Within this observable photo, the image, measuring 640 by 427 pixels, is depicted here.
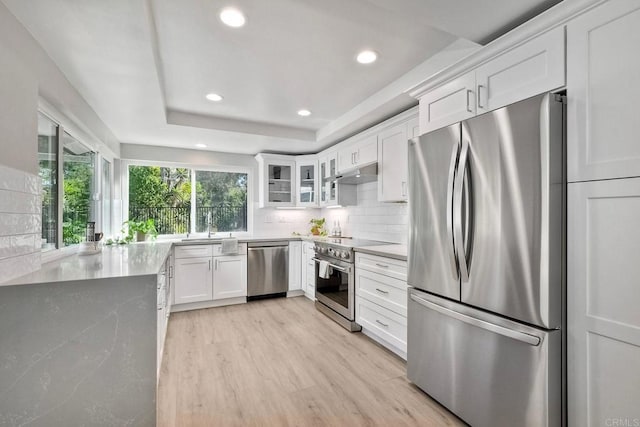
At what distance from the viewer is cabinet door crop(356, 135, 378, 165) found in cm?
336

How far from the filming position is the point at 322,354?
2.69m

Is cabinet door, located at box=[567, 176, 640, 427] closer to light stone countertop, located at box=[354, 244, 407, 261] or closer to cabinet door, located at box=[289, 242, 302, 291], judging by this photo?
light stone countertop, located at box=[354, 244, 407, 261]

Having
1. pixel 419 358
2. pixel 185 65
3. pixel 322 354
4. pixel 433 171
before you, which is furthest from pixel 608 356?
pixel 185 65

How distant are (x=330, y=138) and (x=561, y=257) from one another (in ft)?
10.1

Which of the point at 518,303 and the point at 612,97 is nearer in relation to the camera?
the point at 612,97

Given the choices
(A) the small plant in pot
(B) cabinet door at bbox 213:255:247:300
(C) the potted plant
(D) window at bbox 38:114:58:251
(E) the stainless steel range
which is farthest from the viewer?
(C) the potted plant

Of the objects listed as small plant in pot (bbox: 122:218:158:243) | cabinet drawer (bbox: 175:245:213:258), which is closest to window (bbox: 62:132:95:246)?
small plant in pot (bbox: 122:218:158:243)

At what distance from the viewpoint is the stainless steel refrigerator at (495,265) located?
1.40 metres

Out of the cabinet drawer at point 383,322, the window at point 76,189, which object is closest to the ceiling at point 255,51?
the window at point 76,189

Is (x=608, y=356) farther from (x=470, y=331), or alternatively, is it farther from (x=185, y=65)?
(x=185, y=65)

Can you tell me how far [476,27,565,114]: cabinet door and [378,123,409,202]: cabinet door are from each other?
3.72ft

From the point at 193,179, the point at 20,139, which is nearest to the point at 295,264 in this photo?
the point at 193,179

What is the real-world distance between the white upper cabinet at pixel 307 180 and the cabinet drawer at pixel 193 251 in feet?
5.17

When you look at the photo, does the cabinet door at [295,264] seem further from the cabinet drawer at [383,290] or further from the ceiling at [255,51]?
the ceiling at [255,51]
